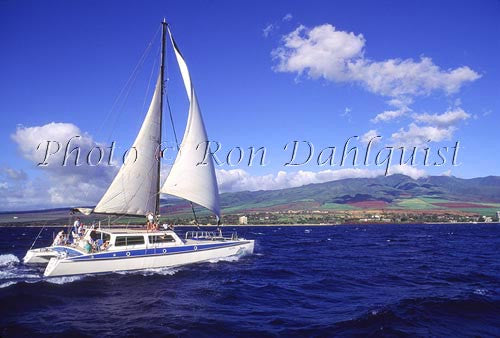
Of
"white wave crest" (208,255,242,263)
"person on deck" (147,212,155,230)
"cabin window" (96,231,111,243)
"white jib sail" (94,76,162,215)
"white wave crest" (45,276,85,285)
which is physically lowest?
"white wave crest" (45,276,85,285)

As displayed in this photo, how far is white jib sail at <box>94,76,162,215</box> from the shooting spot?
3169 centimetres

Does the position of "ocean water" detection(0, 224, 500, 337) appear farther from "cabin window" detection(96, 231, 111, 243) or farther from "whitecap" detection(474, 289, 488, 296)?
"cabin window" detection(96, 231, 111, 243)

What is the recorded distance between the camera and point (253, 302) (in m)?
22.6

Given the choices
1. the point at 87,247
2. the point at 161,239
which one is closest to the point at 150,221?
the point at 161,239

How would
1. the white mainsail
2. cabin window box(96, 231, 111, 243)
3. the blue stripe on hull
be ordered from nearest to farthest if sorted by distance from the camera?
the blue stripe on hull → cabin window box(96, 231, 111, 243) → the white mainsail

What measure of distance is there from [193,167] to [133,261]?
29.6 feet

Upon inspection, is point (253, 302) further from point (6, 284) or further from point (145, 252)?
point (6, 284)

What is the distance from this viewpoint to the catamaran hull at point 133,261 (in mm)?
26484

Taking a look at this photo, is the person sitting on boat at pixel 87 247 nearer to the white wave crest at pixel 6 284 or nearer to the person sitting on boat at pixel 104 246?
the person sitting on boat at pixel 104 246

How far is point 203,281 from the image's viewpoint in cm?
2767

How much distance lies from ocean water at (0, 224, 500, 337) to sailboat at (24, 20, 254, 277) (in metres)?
1.17

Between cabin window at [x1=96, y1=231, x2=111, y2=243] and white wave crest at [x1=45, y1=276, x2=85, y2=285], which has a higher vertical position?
cabin window at [x1=96, y1=231, x2=111, y2=243]

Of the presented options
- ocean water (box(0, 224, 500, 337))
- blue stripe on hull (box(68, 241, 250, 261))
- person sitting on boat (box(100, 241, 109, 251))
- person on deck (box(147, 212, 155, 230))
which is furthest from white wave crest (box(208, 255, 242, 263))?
person sitting on boat (box(100, 241, 109, 251))

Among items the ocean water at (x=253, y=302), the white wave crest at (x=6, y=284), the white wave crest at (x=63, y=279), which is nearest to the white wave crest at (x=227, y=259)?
the ocean water at (x=253, y=302)
